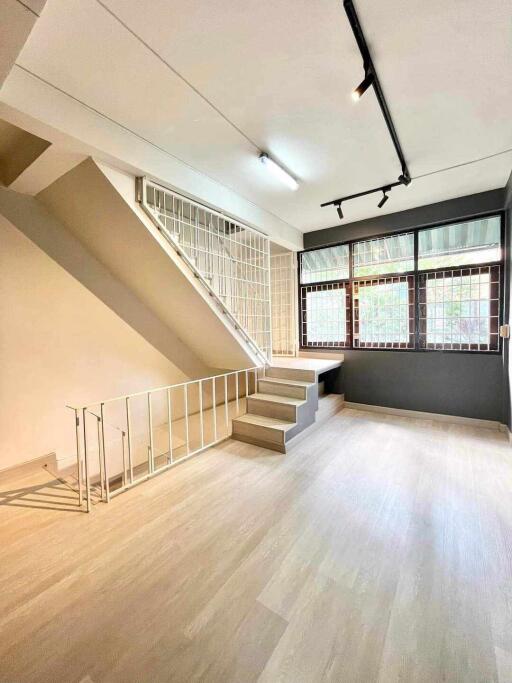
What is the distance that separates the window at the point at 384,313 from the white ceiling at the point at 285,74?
1.70m

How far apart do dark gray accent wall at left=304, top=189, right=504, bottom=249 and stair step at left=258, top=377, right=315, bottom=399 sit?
2.42 meters

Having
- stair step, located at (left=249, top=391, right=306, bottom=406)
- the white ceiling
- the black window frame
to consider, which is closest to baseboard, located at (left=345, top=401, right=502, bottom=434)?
the black window frame

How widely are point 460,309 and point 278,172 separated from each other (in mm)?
2933

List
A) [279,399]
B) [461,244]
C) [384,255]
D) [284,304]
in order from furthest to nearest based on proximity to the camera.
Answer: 1. [284,304]
2. [384,255]
3. [461,244]
4. [279,399]

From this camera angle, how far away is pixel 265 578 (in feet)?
4.99

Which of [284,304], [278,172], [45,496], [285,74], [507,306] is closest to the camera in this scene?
[285,74]

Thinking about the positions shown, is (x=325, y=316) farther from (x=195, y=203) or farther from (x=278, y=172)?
(x=195, y=203)

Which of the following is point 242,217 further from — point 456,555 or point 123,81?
point 456,555

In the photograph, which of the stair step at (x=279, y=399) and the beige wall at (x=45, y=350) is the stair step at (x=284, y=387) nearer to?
the stair step at (x=279, y=399)

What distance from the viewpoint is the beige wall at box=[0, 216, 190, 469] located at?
8.66 ft

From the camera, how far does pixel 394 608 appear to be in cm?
134

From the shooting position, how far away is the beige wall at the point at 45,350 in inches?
104

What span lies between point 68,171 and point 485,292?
Answer: 4694mm

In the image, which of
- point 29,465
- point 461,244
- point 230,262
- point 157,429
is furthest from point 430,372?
point 29,465
